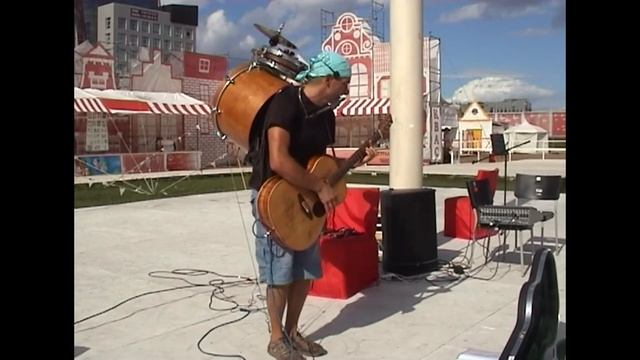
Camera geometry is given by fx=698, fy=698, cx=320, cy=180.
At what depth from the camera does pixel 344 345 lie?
4.15 meters

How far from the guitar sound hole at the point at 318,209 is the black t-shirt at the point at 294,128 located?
0.22 meters

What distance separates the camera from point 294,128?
362cm

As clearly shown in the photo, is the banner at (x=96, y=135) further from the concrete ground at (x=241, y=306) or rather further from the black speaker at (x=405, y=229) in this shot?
the black speaker at (x=405, y=229)

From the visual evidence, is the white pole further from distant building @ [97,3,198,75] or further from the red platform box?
distant building @ [97,3,198,75]

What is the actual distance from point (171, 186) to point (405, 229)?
1129 cm

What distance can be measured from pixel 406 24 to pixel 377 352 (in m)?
3.46

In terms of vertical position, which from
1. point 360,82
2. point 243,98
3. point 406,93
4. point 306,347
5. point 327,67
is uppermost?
point 360,82

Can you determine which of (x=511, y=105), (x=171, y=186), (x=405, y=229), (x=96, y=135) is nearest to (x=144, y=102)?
(x=96, y=135)

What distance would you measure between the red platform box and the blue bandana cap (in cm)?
171

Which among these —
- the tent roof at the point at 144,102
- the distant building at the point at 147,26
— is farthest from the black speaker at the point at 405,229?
the distant building at the point at 147,26

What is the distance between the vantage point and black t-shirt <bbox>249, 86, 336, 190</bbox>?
3.56 metres

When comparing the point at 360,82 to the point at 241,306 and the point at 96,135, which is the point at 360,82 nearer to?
the point at 96,135
